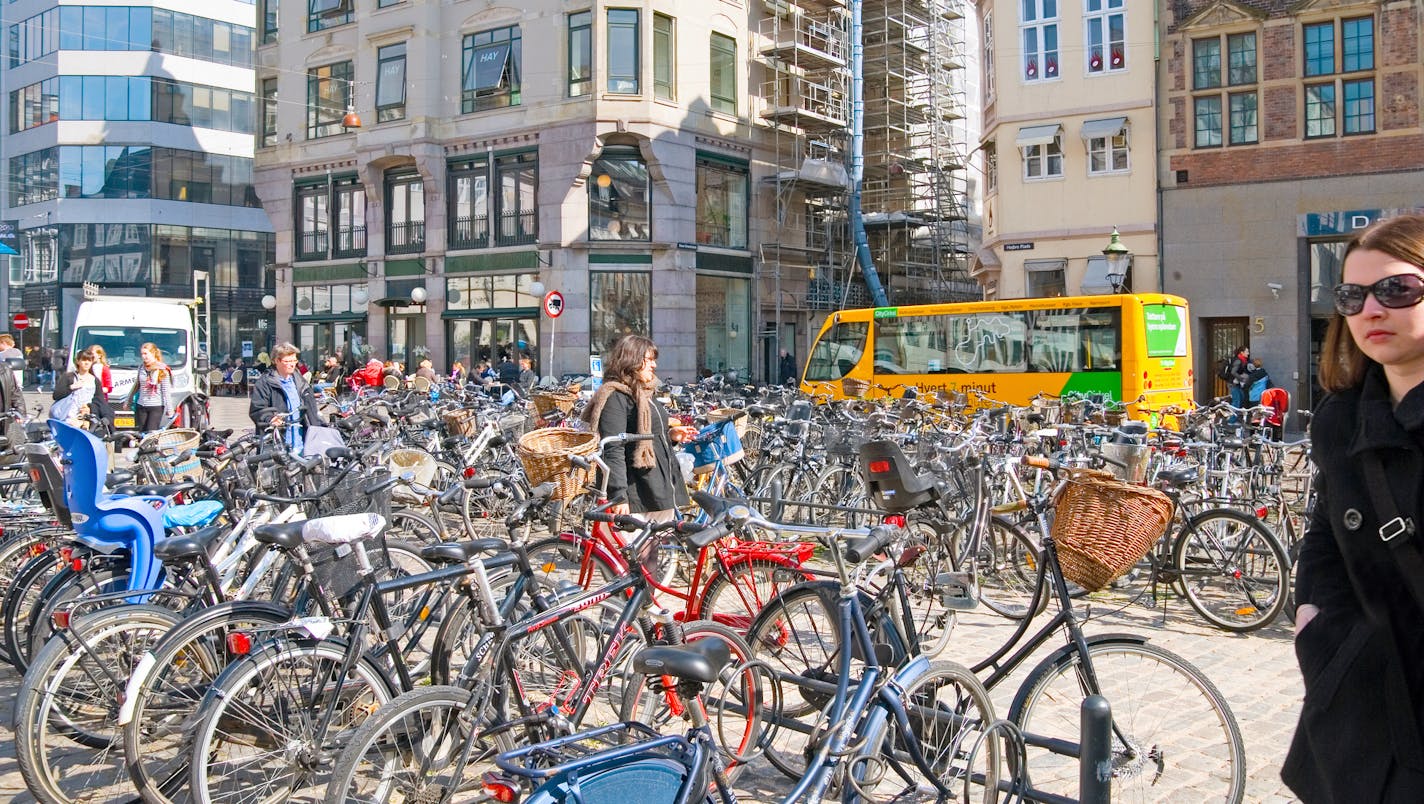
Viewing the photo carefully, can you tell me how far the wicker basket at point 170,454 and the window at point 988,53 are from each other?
81.5ft

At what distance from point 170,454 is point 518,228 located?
82.7 ft

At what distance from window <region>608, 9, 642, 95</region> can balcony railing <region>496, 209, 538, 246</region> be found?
14.0ft

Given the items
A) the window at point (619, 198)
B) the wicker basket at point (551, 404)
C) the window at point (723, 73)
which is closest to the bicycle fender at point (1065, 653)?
the wicker basket at point (551, 404)

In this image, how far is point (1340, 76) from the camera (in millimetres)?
24625

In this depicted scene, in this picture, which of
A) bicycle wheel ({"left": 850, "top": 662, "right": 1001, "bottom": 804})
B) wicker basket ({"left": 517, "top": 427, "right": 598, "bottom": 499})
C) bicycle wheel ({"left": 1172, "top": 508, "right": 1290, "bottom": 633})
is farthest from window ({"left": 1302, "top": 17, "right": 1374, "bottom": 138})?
bicycle wheel ({"left": 850, "top": 662, "right": 1001, "bottom": 804})

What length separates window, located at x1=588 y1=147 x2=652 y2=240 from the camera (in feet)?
104

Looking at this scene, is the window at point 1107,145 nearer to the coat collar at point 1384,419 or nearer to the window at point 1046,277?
the window at point 1046,277

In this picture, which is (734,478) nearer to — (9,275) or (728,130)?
(728,130)

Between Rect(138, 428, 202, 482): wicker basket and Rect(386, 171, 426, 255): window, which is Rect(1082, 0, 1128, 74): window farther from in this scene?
Rect(138, 428, 202, 482): wicker basket

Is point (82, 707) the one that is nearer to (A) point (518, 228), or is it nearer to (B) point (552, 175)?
(B) point (552, 175)

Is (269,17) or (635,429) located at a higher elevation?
(269,17)

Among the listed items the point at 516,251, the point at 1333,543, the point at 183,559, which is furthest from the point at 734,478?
the point at 516,251

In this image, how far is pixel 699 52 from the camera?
106 ft

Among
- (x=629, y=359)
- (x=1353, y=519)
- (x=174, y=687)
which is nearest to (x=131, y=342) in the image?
(x=629, y=359)
